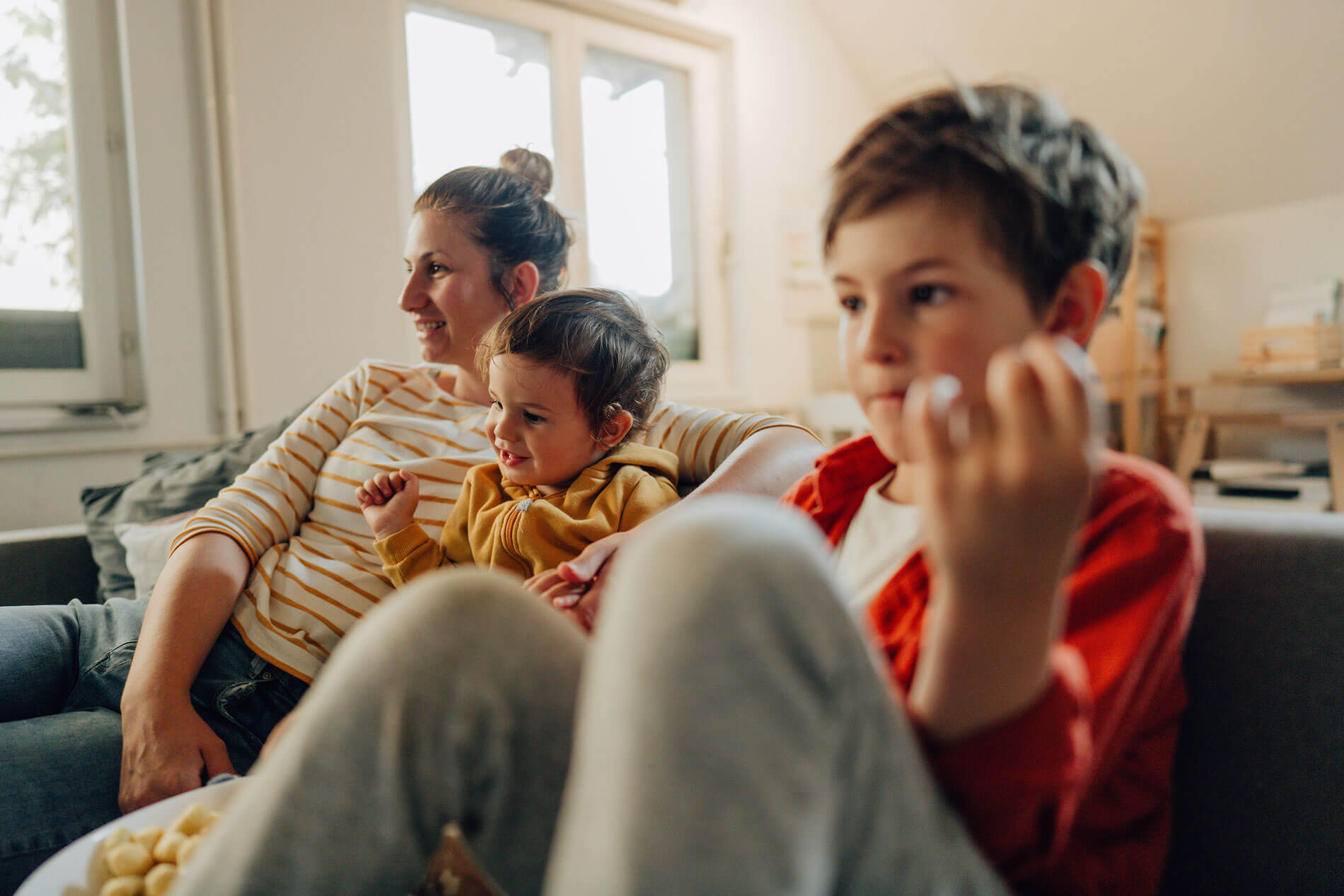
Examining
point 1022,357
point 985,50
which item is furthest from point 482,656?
point 985,50

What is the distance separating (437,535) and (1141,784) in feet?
2.75

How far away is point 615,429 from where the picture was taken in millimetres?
1112

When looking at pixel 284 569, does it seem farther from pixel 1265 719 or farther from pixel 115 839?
pixel 1265 719

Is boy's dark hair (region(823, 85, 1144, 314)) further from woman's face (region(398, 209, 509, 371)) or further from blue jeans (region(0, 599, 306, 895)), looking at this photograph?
blue jeans (region(0, 599, 306, 895))

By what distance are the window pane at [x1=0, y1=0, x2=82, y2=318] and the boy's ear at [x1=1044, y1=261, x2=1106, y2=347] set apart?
2.35 meters

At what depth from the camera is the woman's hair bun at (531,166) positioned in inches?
54.9

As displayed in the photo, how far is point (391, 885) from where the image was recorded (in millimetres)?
513

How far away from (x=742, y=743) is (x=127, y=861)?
51 centimetres

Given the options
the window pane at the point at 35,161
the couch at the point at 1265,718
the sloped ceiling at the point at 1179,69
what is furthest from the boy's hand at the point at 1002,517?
the sloped ceiling at the point at 1179,69

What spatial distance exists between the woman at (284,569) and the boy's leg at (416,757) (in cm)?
33

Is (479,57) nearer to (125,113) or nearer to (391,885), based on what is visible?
(125,113)

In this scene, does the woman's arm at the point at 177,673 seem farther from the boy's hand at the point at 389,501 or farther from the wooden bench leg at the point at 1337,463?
the wooden bench leg at the point at 1337,463

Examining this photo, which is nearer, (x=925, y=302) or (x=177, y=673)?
(x=925, y=302)

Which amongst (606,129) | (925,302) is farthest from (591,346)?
(606,129)
